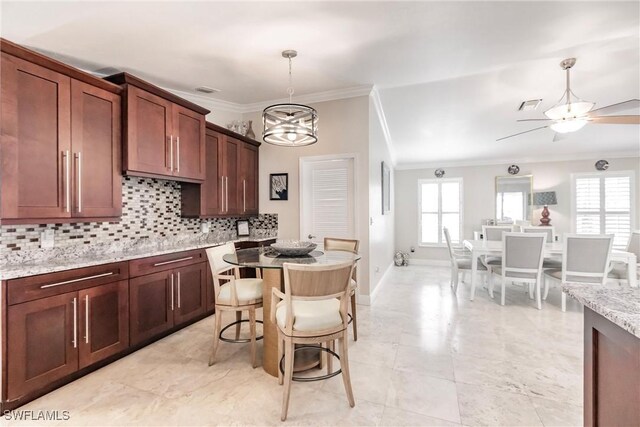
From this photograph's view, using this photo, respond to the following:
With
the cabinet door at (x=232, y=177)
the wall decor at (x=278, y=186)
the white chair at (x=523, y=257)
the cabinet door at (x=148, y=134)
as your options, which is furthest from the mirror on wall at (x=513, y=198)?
the cabinet door at (x=148, y=134)

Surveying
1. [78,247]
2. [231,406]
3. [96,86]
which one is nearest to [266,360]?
[231,406]

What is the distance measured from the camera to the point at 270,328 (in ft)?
7.45

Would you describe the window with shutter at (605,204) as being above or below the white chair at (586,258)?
above

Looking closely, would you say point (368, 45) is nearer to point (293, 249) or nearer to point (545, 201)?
point (293, 249)

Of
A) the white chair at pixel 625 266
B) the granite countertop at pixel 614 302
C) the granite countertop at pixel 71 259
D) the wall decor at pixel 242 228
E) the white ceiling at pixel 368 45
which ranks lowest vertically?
the white chair at pixel 625 266

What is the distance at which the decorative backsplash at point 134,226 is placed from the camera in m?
2.28

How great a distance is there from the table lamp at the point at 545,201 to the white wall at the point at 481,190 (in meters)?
0.14

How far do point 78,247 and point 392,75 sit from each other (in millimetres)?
3610

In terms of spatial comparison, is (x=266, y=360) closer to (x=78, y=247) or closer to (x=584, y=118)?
(x=78, y=247)

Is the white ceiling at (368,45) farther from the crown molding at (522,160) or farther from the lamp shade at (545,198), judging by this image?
the lamp shade at (545,198)

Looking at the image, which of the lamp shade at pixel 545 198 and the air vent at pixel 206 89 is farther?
the lamp shade at pixel 545 198

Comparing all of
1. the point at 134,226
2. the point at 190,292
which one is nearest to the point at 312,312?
the point at 190,292

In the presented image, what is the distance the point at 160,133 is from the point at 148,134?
0.14m

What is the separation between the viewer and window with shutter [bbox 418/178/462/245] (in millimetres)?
7230
